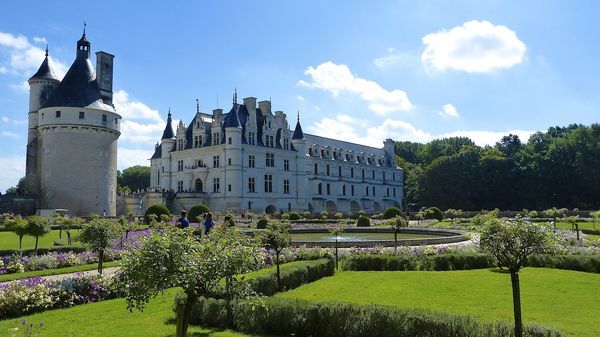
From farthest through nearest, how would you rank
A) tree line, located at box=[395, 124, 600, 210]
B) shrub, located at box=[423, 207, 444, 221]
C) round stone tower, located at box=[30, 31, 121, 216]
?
tree line, located at box=[395, 124, 600, 210] < round stone tower, located at box=[30, 31, 121, 216] < shrub, located at box=[423, 207, 444, 221]

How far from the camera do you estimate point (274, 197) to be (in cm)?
5641

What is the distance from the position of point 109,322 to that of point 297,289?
15.4 ft

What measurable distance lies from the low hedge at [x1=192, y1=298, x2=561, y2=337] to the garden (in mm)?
18

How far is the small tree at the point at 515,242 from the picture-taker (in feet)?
22.7

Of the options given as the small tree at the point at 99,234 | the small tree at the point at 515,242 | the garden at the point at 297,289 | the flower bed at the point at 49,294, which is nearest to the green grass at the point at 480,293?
the garden at the point at 297,289

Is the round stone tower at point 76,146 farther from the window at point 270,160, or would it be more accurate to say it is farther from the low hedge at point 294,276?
the low hedge at point 294,276

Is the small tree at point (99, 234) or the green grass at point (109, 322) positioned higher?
the small tree at point (99, 234)

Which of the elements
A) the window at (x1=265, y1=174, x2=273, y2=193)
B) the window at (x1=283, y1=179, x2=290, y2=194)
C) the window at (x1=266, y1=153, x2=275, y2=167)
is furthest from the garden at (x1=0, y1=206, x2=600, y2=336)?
the window at (x1=283, y1=179, x2=290, y2=194)

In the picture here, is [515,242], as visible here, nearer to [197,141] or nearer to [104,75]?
[104,75]

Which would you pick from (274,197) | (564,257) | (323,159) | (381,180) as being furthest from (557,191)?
(564,257)

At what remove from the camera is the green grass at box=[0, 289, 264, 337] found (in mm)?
8375

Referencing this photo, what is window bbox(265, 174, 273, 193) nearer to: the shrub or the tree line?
the shrub

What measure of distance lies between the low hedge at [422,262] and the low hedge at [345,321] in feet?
23.3

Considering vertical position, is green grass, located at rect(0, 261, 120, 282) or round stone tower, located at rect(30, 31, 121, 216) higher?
round stone tower, located at rect(30, 31, 121, 216)
